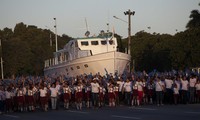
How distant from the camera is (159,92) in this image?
28.9 metres

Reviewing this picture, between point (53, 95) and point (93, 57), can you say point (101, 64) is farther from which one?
point (53, 95)

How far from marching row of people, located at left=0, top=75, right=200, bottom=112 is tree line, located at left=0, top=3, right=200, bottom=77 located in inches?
1021

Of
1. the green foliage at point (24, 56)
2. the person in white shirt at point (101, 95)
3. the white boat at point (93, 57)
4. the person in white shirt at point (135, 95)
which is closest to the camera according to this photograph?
the person in white shirt at point (135, 95)

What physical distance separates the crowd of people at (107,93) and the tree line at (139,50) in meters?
25.9

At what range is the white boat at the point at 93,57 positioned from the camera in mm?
44812

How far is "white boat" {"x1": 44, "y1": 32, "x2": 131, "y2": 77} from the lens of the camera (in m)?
44.8

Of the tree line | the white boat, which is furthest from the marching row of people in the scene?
the tree line

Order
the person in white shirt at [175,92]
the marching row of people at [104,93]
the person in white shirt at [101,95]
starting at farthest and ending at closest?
the person in white shirt at [101,95], the marching row of people at [104,93], the person in white shirt at [175,92]

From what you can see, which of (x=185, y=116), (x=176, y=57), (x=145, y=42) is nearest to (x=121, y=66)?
(x=176, y=57)

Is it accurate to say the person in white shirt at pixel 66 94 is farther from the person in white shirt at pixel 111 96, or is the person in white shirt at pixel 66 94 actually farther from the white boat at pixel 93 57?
the white boat at pixel 93 57

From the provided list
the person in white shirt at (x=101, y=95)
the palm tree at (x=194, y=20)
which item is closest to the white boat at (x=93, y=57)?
the person in white shirt at (x=101, y=95)

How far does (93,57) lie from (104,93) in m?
14.7

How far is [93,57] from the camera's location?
4512 centimetres

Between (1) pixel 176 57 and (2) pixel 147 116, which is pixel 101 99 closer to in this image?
(2) pixel 147 116
